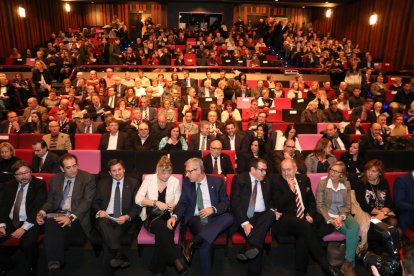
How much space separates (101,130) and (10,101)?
3.24 m

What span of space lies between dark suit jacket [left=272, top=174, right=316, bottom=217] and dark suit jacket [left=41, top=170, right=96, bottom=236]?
68.6 inches

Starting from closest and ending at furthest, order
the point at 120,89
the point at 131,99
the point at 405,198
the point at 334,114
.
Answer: the point at 405,198 → the point at 334,114 → the point at 131,99 → the point at 120,89

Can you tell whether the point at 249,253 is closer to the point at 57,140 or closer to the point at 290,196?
the point at 290,196

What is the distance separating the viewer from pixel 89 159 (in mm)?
3867

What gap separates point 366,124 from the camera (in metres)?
5.40

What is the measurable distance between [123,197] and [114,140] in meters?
1.74

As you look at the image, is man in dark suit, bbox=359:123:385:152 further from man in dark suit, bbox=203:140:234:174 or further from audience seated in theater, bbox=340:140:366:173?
man in dark suit, bbox=203:140:234:174

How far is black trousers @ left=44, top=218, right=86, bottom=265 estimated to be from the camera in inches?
101

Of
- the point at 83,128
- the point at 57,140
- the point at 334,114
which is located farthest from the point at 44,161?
A: the point at 334,114

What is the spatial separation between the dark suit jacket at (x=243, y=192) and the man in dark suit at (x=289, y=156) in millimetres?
711

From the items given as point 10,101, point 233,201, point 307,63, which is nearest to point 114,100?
point 10,101

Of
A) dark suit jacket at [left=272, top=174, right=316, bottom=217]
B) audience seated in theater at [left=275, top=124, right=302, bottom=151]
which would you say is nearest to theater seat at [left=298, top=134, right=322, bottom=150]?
audience seated in theater at [left=275, top=124, right=302, bottom=151]

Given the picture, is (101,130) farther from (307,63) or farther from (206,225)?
(307,63)

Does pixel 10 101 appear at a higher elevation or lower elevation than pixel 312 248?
higher
